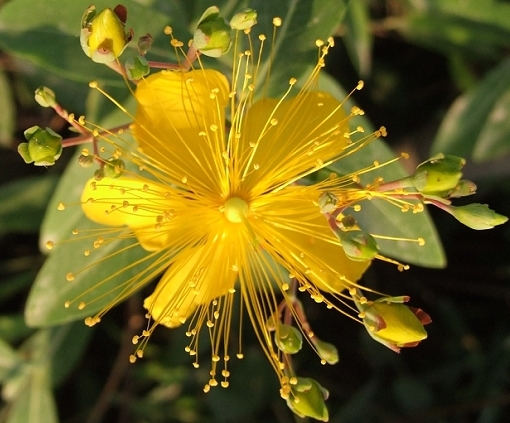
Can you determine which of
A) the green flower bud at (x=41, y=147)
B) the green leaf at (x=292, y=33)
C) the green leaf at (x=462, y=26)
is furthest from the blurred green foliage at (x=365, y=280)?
the green flower bud at (x=41, y=147)

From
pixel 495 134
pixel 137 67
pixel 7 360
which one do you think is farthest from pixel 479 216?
pixel 7 360

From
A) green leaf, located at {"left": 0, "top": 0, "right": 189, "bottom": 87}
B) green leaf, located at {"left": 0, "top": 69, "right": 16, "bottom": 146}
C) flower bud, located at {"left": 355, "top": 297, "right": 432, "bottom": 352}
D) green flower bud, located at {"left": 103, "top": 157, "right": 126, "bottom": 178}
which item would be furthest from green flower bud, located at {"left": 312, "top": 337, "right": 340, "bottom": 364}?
green leaf, located at {"left": 0, "top": 69, "right": 16, "bottom": 146}

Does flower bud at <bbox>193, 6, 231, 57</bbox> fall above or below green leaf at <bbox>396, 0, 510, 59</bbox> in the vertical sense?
below

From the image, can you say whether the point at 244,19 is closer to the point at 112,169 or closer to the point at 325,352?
the point at 112,169

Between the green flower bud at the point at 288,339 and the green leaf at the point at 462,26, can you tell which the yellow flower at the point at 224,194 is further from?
the green leaf at the point at 462,26

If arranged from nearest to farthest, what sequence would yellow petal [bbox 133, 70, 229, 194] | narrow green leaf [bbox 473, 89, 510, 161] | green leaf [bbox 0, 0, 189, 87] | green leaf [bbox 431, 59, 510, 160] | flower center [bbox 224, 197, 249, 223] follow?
1. yellow petal [bbox 133, 70, 229, 194]
2. flower center [bbox 224, 197, 249, 223]
3. green leaf [bbox 0, 0, 189, 87]
4. narrow green leaf [bbox 473, 89, 510, 161]
5. green leaf [bbox 431, 59, 510, 160]

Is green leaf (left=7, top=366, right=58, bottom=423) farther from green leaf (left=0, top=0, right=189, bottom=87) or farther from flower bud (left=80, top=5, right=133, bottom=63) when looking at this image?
flower bud (left=80, top=5, right=133, bottom=63)
